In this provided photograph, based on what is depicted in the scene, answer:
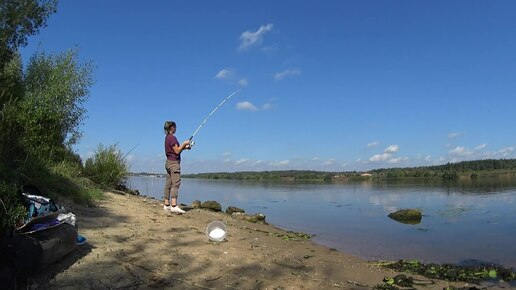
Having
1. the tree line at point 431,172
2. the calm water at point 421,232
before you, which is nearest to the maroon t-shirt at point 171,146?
the calm water at point 421,232

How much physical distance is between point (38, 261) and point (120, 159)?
15.1m

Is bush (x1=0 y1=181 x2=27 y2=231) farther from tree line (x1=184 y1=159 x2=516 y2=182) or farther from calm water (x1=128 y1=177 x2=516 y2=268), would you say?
tree line (x1=184 y1=159 x2=516 y2=182)

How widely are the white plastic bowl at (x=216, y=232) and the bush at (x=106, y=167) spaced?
1063 centimetres

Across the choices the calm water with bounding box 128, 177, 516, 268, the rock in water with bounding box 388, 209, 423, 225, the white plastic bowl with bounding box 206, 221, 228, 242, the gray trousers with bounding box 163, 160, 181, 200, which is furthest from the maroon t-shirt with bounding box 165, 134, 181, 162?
the rock in water with bounding box 388, 209, 423, 225

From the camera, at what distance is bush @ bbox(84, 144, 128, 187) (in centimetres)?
1872

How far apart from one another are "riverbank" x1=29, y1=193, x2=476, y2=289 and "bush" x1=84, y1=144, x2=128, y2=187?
27.7 feet

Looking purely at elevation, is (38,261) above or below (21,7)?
below

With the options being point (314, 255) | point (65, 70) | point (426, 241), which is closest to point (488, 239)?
point (426, 241)

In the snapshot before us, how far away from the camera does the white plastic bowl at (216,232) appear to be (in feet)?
29.1

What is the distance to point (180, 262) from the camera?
6789mm

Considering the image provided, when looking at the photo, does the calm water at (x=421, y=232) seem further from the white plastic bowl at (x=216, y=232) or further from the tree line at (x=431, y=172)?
the tree line at (x=431, y=172)

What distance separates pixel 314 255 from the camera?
31.5 feet

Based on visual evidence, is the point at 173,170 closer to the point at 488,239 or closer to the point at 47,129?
the point at 47,129

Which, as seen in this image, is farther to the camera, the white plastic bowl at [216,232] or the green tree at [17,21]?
the green tree at [17,21]
